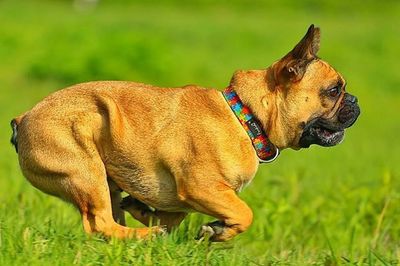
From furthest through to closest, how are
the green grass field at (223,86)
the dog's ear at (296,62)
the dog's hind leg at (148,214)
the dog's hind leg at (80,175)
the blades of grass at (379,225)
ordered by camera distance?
1. the blades of grass at (379,225)
2. the dog's hind leg at (148,214)
3. the dog's ear at (296,62)
4. the dog's hind leg at (80,175)
5. the green grass field at (223,86)

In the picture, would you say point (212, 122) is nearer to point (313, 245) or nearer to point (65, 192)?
point (65, 192)

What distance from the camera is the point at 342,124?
6.28m

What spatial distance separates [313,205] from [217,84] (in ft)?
37.5

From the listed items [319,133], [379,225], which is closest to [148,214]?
[319,133]

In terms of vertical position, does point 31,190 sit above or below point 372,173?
below

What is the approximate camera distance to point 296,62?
6098mm

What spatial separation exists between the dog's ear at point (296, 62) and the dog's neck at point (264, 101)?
88mm

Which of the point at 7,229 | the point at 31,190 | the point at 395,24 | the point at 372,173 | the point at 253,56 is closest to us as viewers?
the point at 7,229

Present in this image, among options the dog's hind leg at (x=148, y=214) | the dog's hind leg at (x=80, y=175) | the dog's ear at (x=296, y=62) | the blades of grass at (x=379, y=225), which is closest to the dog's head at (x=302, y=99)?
the dog's ear at (x=296, y=62)

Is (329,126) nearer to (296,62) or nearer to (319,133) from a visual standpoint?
(319,133)

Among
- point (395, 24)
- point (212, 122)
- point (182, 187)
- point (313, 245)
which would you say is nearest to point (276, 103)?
point (212, 122)

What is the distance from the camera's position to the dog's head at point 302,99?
6.11 meters

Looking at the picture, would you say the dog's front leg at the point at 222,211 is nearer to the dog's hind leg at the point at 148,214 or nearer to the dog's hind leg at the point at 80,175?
the dog's hind leg at the point at 80,175

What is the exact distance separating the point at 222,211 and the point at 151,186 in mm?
529
